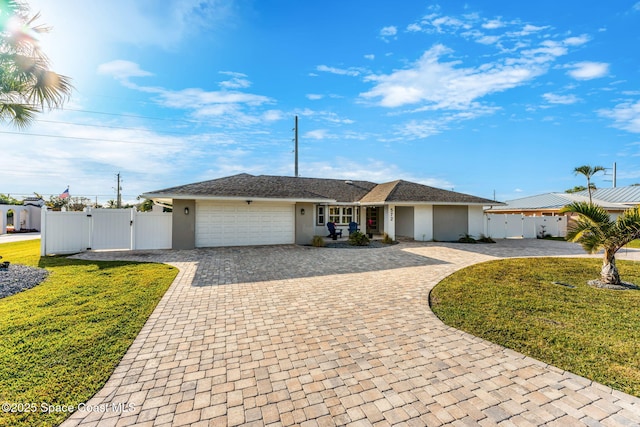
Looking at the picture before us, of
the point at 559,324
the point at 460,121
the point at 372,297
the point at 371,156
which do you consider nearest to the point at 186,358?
the point at 372,297

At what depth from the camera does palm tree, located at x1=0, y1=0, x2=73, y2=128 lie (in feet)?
24.2

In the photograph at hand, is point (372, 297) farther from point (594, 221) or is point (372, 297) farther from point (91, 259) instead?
point (91, 259)

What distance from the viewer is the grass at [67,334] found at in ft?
10.1

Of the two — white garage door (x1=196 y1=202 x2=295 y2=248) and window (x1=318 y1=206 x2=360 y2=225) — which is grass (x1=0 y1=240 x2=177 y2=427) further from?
window (x1=318 y1=206 x2=360 y2=225)

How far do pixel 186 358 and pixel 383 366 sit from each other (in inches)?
108

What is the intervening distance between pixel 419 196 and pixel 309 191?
24.6ft

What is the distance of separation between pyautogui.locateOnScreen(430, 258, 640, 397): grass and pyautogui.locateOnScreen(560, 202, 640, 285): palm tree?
771 mm

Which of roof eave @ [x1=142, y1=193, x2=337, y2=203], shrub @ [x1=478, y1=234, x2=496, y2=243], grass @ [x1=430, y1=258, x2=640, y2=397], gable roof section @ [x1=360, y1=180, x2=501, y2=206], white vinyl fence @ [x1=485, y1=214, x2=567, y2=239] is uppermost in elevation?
gable roof section @ [x1=360, y1=180, x2=501, y2=206]

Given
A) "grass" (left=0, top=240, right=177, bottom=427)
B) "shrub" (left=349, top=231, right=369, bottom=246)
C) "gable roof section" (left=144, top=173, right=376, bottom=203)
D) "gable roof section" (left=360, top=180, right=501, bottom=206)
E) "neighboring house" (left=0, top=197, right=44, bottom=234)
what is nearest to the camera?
"grass" (left=0, top=240, right=177, bottom=427)

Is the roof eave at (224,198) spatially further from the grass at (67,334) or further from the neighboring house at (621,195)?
the neighboring house at (621,195)

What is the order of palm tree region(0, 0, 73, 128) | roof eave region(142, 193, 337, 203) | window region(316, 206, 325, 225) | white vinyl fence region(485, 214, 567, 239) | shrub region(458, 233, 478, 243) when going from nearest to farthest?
palm tree region(0, 0, 73, 128) < roof eave region(142, 193, 337, 203) < shrub region(458, 233, 478, 243) < white vinyl fence region(485, 214, 567, 239) < window region(316, 206, 325, 225)

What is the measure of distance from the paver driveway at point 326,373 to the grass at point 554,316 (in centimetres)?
42

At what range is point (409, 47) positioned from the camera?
11648mm

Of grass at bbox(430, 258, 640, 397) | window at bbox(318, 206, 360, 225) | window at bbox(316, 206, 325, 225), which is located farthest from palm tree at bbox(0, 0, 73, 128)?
window at bbox(318, 206, 360, 225)
